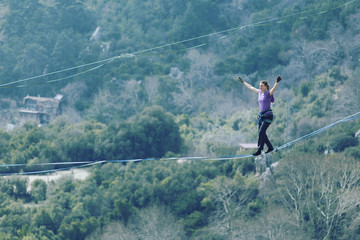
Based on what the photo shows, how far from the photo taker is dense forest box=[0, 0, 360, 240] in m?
39.6

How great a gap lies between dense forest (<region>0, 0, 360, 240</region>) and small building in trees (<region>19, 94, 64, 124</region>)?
0.85m

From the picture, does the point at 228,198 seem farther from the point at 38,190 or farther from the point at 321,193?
the point at 38,190

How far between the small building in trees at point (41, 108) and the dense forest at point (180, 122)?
853 mm

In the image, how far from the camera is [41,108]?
228ft

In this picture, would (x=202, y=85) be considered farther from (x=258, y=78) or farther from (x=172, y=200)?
(x=172, y=200)

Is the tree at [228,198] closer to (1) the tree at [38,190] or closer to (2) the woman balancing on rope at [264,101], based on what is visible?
(1) the tree at [38,190]

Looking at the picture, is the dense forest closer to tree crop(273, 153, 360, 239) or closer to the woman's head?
tree crop(273, 153, 360, 239)

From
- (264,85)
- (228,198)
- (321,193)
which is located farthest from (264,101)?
(228,198)

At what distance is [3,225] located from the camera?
4034 cm

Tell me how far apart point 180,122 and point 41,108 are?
15773mm

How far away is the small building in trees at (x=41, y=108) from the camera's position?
68.9 metres

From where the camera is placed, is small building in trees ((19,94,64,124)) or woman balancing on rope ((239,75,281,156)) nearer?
woman balancing on rope ((239,75,281,156))

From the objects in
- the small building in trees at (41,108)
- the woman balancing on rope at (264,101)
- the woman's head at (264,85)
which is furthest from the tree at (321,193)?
the small building in trees at (41,108)

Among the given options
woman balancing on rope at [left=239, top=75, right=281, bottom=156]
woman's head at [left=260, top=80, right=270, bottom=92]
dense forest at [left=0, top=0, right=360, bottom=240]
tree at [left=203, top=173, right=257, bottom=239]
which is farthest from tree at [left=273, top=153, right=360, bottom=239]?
woman's head at [left=260, top=80, right=270, bottom=92]
